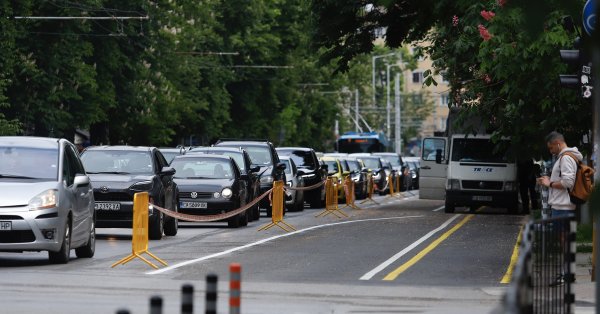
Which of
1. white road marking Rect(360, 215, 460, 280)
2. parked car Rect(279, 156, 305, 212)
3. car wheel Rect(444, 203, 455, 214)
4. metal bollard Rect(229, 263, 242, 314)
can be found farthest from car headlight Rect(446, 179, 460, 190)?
metal bollard Rect(229, 263, 242, 314)

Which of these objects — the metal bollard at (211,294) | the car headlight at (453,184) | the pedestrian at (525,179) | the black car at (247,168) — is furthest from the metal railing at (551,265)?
the pedestrian at (525,179)

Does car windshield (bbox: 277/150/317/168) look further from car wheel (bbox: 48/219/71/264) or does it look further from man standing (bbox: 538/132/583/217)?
man standing (bbox: 538/132/583/217)

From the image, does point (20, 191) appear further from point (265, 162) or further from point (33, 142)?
point (265, 162)

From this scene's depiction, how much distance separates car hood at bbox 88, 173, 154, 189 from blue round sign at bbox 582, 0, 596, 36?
2126cm

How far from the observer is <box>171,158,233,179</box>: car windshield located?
104ft

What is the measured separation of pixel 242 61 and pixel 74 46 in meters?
25.1

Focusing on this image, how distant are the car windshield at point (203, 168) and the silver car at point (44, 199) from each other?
11319 millimetres

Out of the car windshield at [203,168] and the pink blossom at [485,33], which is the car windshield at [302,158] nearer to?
the car windshield at [203,168]

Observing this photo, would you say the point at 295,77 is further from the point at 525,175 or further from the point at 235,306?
the point at 235,306

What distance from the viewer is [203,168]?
3195cm

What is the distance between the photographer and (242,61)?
73375 mm

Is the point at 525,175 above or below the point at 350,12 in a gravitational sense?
below

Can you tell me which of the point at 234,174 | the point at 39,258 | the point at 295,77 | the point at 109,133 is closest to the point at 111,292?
the point at 39,258

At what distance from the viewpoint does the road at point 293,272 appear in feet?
46.4
